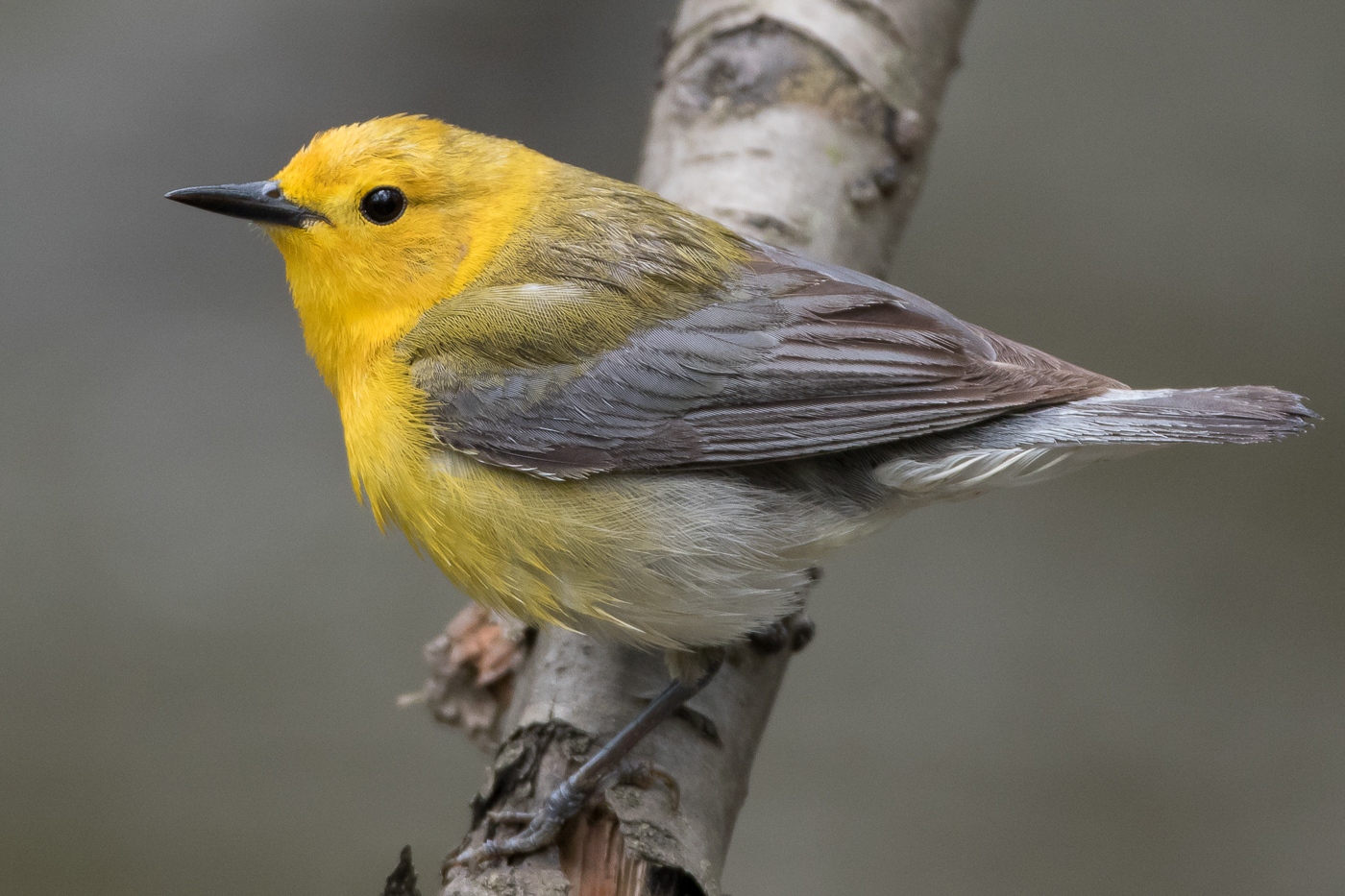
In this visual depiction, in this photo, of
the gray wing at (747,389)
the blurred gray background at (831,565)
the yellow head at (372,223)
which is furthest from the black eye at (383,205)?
the blurred gray background at (831,565)

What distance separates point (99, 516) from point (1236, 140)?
758 centimetres


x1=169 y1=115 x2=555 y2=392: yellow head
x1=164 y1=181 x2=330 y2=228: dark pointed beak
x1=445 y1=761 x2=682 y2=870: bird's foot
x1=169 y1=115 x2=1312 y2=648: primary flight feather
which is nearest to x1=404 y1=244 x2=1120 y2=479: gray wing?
x1=169 y1=115 x2=1312 y2=648: primary flight feather

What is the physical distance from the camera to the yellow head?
359 centimetres

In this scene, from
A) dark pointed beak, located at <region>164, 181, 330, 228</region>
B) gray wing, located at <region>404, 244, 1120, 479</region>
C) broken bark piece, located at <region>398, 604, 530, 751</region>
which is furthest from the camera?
broken bark piece, located at <region>398, 604, 530, 751</region>

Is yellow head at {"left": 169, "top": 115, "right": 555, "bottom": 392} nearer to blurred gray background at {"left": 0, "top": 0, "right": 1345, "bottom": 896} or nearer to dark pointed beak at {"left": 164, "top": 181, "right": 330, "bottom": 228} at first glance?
dark pointed beak at {"left": 164, "top": 181, "right": 330, "bottom": 228}

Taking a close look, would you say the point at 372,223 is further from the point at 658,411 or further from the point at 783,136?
the point at 783,136

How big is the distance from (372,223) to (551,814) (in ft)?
5.92

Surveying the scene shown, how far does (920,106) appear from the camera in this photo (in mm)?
4402

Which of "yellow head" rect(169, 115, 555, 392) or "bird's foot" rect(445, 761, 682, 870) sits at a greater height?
"yellow head" rect(169, 115, 555, 392)

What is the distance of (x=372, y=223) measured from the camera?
11.9 ft

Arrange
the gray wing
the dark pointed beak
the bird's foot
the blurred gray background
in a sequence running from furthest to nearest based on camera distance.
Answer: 1. the blurred gray background
2. the dark pointed beak
3. the gray wing
4. the bird's foot

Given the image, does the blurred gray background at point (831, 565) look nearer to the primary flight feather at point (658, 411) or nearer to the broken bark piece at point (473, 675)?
the broken bark piece at point (473, 675)

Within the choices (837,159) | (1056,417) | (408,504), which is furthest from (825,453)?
(837,159)

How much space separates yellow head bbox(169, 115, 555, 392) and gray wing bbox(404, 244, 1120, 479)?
0.31 m
